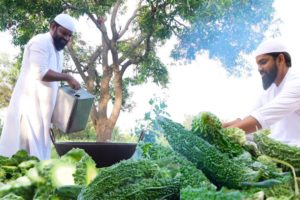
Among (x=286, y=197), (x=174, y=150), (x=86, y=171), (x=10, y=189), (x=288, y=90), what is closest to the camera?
(x=286, y=197)

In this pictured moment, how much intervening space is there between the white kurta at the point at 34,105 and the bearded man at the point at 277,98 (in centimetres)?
148

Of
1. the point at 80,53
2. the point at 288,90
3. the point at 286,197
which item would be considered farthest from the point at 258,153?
the point at 80,53

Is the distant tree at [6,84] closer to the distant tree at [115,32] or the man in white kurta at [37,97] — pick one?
the distant tree at [115,32]

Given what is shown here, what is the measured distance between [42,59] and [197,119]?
2.35 metres

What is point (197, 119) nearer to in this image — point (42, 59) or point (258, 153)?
point (258, 153)

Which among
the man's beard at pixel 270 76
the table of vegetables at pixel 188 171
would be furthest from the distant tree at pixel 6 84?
the table of vegetables at pixel 188 171

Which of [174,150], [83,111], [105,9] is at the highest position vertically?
[105,9]

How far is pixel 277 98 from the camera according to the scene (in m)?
2.03

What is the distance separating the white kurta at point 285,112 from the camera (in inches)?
75.2

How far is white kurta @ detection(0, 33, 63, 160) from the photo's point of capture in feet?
10.5

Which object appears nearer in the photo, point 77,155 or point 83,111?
point 77,155

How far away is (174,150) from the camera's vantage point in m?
0.95

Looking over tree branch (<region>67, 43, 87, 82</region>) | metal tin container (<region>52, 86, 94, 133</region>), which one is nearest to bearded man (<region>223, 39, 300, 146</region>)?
metal tin container (<region>52, 86, 94, 133</region>)

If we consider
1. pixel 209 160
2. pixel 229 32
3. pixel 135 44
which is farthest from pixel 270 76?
pixel 229 32
